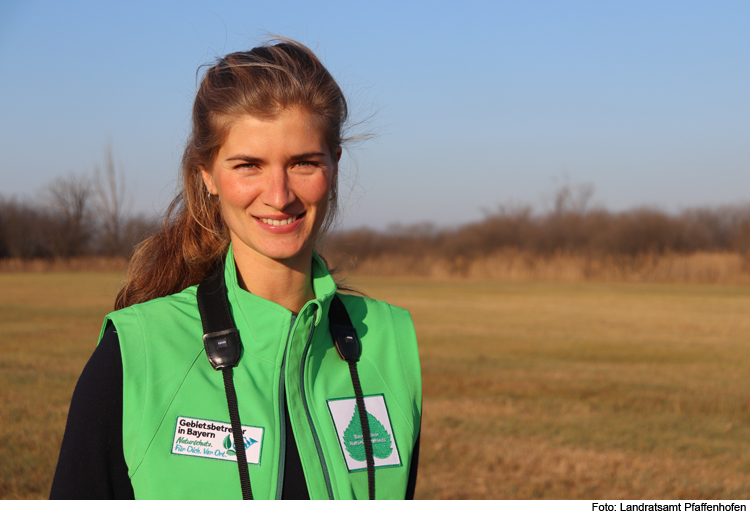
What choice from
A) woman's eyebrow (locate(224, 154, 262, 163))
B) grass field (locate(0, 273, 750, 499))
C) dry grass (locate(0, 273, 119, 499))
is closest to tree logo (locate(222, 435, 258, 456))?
woman's eyebrow (locate(224, 154, 262, 163))

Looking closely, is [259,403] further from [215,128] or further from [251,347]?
[215,128]

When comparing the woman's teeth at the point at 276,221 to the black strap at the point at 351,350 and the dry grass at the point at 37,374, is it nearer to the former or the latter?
the black strap at the point at 351,350

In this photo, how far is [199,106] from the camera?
1726 millimetres

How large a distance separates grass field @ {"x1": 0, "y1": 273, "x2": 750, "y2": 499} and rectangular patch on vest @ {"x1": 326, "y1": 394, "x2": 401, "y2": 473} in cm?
155

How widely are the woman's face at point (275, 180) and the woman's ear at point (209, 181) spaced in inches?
2.2

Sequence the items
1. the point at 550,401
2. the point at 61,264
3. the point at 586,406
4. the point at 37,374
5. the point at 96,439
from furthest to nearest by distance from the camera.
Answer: the point at 61,264 → the point at 37,374 → the point at 550,401 → the point at 586,406 → the point at 96,439

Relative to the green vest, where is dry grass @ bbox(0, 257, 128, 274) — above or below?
below

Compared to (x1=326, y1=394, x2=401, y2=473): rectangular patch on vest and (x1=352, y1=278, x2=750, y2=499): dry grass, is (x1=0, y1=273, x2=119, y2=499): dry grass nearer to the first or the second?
(x1=326, y1=394, x2=401, y2=473): rectangular patch on vest

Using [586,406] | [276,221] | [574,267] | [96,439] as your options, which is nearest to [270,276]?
[276,221]

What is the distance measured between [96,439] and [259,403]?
1.09ft

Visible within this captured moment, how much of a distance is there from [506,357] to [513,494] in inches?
207

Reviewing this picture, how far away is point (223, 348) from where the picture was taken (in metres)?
1.42

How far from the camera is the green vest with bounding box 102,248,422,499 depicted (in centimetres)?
133

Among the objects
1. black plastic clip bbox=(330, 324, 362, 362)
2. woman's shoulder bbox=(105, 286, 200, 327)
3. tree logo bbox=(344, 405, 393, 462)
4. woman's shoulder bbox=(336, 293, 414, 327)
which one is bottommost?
tree logo bbox=(344, 405, 393, 462)
